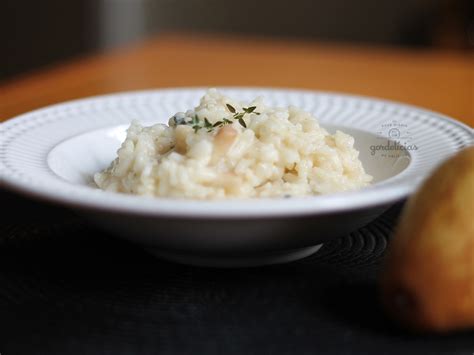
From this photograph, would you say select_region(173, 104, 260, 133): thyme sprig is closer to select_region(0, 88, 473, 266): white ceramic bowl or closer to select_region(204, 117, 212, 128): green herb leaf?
select_region(204, 117, 212, 128): green herb leaf

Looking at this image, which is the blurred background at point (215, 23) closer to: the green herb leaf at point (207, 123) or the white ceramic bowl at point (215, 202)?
the white ceramic bowl at point (215, 202)

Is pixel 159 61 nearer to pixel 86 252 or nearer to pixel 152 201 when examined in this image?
pixel 86 252

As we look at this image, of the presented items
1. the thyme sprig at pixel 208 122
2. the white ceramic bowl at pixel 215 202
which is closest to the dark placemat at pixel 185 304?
the white ceramic bowl at pixel 215 202

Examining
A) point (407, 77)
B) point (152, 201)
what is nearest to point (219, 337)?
point (152, 201)

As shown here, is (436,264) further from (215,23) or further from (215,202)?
(215,23)

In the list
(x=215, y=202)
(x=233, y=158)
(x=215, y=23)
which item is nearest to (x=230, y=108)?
(x=233, y=158)
